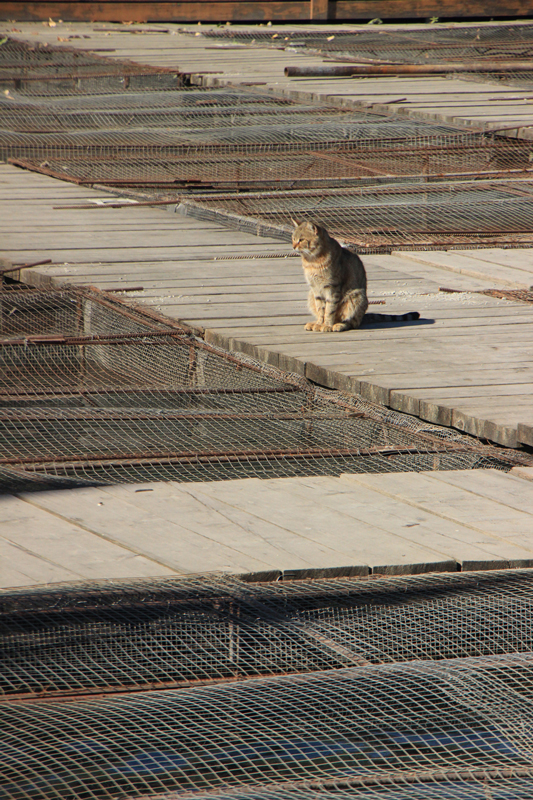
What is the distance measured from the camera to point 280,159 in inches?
450

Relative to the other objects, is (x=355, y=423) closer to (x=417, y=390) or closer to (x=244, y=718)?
(x=417, y=390)

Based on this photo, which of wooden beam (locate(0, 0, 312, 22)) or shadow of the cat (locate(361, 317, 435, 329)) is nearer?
shadow of the cat (locate(361, 317, 435, 329))

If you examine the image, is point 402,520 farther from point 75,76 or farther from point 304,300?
point 75,76

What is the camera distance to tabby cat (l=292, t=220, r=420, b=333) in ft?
21.3

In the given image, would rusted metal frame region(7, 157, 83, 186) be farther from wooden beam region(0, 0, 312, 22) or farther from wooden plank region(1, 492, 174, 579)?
wooden beam region(0, 0, 312, 22)

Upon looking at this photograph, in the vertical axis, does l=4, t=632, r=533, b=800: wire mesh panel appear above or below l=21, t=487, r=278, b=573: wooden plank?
below

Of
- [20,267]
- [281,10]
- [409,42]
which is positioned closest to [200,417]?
[20,267]

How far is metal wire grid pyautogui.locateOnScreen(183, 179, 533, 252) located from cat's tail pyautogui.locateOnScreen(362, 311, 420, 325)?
195 centimetres

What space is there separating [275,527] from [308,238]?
3307 mm

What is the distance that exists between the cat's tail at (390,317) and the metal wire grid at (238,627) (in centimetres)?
336

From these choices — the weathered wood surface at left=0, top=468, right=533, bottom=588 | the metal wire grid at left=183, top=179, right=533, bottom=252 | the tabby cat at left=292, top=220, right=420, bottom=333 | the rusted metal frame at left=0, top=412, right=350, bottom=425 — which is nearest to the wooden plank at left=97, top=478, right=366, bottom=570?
the weathered wood surface at left=0, top=468, right=533, bottom=588

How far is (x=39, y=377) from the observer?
6.29 meters

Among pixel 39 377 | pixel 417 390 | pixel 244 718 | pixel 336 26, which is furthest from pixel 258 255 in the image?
pixel 336 26

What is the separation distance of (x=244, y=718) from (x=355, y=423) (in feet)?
8.80
